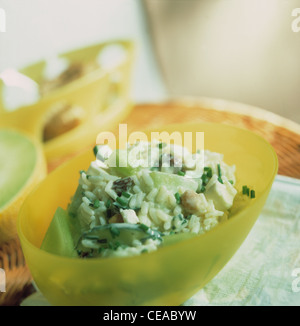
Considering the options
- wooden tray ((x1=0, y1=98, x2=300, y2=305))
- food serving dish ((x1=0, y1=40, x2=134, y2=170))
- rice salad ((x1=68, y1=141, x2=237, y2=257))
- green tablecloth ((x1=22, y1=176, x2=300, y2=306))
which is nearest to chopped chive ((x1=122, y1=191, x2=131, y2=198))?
A: rice salad ((x1=68, y1=141, x2=237, y2=257))

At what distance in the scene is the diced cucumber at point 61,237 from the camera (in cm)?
76

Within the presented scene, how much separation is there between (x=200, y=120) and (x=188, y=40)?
1.38 metres

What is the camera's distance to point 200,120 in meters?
1.52

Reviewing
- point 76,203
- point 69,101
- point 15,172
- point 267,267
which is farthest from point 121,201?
point 69,101

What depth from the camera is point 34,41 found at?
2.40 meters

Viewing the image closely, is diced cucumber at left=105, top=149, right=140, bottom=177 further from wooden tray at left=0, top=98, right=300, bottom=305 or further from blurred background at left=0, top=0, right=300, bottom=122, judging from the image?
blurred background at left=0, top=0, right=300, bottom=122

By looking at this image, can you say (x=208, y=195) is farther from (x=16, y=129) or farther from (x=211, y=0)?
(x=211, y=0)

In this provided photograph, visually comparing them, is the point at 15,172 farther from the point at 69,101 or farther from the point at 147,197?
the point at 147,197

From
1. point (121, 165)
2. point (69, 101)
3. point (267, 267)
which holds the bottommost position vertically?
point (267, 267)

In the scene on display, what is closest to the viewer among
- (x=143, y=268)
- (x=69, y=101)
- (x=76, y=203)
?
(x=143, y=268)

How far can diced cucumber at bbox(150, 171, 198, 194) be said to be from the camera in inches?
31.6

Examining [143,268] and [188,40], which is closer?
[143,268]

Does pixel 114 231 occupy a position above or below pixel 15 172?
above

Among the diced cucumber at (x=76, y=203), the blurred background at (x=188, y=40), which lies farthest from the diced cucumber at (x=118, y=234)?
the blurred background at (x=188, y=40)
